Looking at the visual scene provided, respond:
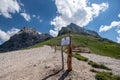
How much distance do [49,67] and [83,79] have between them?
4.86 m

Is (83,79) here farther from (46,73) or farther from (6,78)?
(6,78)

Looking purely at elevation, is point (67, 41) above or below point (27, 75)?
above

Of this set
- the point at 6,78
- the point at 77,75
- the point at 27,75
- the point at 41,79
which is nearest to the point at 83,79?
the point at 77,75

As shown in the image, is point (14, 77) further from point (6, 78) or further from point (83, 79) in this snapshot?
point (83, 79)

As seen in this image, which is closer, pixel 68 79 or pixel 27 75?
pixel 68 79

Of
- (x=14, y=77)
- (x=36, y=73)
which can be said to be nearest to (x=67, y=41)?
(x=36, y=73)

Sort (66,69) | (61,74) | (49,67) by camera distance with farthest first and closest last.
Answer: (49,67) → (66,69) → (61,74)

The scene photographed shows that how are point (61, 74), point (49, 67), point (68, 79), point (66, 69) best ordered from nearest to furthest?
point (68, 79)
point (61, 74)
point (66, 69)
point (49, 67)

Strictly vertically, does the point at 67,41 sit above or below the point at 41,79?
above

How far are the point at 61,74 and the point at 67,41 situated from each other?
3.16 metres

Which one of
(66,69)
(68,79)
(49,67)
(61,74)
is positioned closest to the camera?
(68,79)

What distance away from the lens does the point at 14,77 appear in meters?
23.0

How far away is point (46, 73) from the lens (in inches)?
869

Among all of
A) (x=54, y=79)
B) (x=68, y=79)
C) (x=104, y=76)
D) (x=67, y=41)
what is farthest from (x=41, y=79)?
(x=104, y=76)
